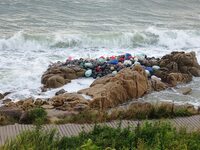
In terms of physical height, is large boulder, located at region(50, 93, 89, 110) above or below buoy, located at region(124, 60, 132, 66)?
below

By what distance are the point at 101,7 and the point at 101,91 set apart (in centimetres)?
2311

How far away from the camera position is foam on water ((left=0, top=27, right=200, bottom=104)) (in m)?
21.2

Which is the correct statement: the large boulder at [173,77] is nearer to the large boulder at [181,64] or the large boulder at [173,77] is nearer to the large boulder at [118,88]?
the large boulder at [181,64]

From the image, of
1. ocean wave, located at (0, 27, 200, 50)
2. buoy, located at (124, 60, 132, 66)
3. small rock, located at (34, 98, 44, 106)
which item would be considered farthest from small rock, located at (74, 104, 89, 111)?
ocean wave, located at (0, 27, 200, 50)

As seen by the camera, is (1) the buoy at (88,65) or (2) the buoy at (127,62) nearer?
(1) the buoy at (88,65)

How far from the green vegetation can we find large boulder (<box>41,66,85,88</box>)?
29.7 ft

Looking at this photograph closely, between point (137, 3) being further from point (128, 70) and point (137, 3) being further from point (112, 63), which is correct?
point (128, 70)

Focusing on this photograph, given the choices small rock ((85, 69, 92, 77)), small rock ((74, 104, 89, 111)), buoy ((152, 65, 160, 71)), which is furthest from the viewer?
buoy ((152, 65, 160, 71))

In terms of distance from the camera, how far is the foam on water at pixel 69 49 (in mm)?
21250

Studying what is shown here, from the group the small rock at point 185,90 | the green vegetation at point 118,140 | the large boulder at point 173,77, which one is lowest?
the small rock at point 185,90

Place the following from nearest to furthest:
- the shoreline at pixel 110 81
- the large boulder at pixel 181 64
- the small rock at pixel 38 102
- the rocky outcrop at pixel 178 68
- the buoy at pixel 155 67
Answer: the shoreline at pixel 110 81
the small rock at pixel 38 102
the rocky outcrop at pixel 178 68
the buoy at pixel 155 67
the large boulder at pixel 181 64

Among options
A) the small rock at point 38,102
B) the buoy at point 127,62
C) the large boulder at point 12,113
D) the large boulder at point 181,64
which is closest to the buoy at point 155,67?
the large boulder at point 181,64

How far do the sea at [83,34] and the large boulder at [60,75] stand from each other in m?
0.37

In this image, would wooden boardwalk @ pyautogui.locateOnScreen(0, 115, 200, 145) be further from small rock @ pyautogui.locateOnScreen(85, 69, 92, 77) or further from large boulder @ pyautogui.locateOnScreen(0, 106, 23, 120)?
small rock @ pyautogui.locateOnScreen(85, 69, 92, 77)
